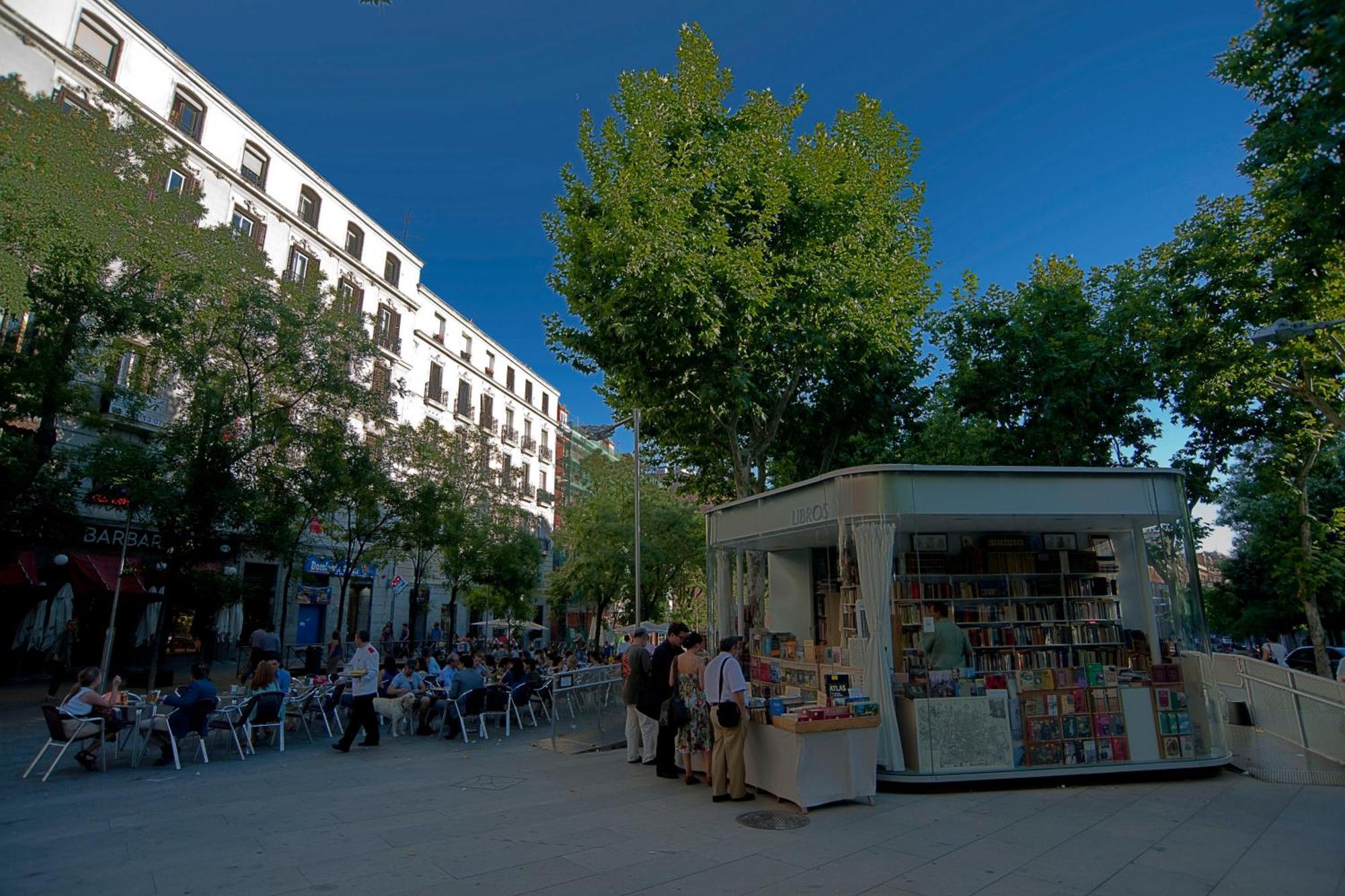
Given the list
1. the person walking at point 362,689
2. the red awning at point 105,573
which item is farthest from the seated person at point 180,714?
the red awning at point 105,573

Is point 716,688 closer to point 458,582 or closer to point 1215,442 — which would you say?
point 1215,442

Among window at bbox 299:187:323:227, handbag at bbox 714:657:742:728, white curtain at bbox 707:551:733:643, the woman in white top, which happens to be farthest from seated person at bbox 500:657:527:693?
window at bbox 299:187:323:227

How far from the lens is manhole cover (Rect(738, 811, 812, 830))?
21.2ft

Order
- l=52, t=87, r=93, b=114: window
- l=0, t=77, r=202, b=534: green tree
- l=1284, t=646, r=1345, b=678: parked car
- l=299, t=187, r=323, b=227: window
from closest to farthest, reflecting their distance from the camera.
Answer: l=0, t=77, r=202, b=534: green tree
l=52, t=87, r=93, b=114: window
l=1284, t=646, r=1345, b=678: parked car
l=299, t=187, r=323, b=227: window

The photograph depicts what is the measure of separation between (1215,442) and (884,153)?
11234 mm

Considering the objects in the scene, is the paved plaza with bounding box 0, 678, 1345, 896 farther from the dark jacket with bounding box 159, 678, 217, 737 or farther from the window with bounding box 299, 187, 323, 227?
the window with bounding box 299, 187, 323, 227

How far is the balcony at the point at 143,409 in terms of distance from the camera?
598 inches

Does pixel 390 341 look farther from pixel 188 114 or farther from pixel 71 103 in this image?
pixel 71 103

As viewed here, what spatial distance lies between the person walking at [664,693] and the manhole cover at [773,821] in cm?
175

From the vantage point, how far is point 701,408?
640 inches

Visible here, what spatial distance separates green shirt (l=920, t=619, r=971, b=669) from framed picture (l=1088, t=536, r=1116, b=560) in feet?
10.4

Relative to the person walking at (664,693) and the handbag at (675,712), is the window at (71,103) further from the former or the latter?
the handbag at (675,712)

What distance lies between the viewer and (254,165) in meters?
25.9

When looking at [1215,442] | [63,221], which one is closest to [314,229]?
[63,221]
